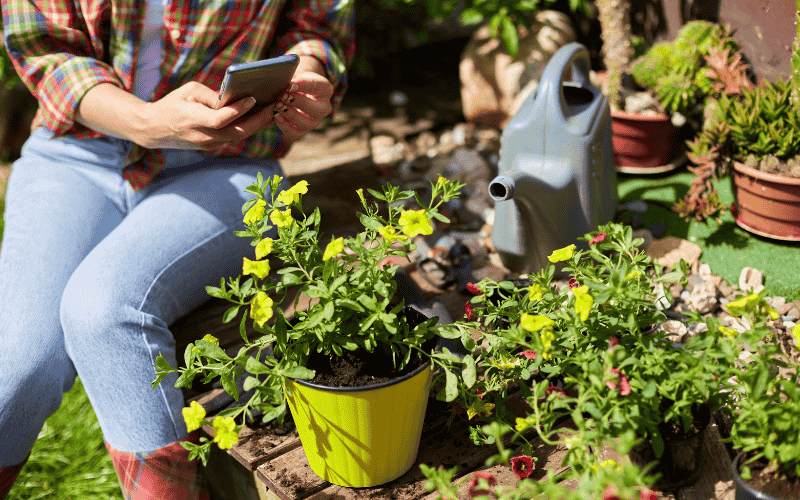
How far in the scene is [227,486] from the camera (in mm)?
1509

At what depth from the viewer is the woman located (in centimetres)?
130

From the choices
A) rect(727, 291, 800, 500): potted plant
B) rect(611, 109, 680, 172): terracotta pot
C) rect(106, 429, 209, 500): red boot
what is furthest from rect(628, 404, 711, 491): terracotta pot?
rect(611, 109, 680, 172): terracotta pot

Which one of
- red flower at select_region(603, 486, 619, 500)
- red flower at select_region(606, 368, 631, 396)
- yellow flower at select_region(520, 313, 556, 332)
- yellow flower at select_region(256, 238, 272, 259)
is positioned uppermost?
yellow flower at select_region(256, 238, 272, 259)

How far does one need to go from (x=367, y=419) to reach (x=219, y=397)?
0.57 metres

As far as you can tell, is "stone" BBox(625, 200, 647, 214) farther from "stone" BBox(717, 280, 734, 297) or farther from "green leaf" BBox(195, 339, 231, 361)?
Answer: "green leaf" BBox(195, 339, 231, 361)

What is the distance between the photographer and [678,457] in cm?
108

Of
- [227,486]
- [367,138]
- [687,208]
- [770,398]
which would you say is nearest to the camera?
[770,398]

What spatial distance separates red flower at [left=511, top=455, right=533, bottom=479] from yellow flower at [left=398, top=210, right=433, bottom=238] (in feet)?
1.55

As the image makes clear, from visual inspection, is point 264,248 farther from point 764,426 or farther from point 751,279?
point 751,279

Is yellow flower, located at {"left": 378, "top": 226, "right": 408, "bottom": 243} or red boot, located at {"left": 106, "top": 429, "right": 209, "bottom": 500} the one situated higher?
yellow flower, located at {"left": 378, "top": 226, "right": 408, "bottom": 243}

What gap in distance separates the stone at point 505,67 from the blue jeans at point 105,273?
138 cm

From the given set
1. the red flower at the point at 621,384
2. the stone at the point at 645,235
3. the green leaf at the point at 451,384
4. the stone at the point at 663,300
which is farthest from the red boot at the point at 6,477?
the stone at the point at 645,235

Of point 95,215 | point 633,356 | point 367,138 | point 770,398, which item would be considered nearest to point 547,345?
point 633,356

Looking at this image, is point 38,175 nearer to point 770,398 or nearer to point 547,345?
point 547,345
